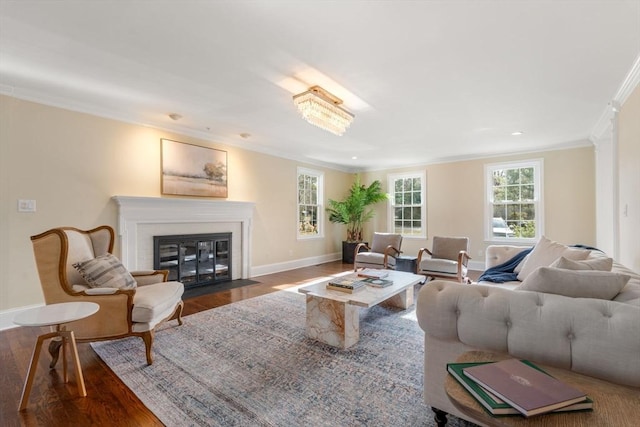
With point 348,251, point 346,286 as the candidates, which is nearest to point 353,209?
point 348,251

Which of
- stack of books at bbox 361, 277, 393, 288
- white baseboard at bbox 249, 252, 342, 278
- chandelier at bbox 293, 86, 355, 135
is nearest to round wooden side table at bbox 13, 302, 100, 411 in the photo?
stack of books at bbox 361, 277, 393, 288

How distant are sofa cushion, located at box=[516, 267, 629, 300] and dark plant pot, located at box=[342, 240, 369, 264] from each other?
5501 mm

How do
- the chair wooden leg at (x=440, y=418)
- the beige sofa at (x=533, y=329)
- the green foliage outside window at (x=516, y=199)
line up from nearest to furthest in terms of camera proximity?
the beige sofa at (x=533, y=329) < the chair wooden leg at (x=440, y=418) < the green foliage outside window at (x=516, y=199)

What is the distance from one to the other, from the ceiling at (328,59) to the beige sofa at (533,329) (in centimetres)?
173

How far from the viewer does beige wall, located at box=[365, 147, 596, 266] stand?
17.0ft

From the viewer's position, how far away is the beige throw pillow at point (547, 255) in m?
2.70

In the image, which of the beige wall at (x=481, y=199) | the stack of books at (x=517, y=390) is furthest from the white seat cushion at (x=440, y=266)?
the stack of books at (x=517, y=390)

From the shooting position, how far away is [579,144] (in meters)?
5.16

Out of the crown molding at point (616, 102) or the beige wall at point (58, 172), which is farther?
the beige wall at point (58, 172)

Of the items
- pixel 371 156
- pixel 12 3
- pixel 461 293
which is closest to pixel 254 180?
pixel 371 156

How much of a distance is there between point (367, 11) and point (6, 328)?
4411 mm

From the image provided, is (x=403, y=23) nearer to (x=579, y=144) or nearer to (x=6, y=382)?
(x=6, y=382)

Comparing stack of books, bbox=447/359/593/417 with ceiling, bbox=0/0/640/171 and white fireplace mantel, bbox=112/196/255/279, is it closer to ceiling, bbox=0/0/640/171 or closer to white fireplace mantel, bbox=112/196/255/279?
ceiling, bbox=0/0/640/171

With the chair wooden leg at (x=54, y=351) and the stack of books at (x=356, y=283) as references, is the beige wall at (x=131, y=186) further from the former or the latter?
the stack of books at (x=356, y=283)
